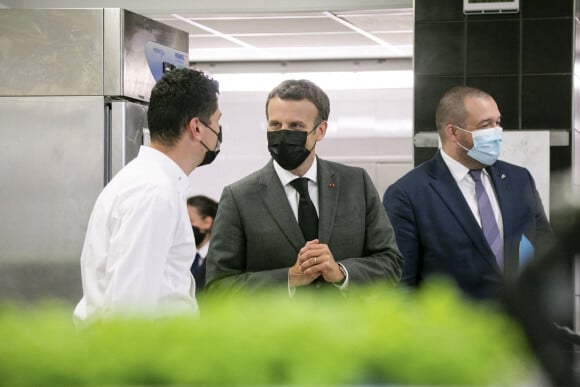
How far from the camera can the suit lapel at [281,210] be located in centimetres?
271

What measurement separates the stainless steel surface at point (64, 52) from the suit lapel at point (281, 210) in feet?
3.45

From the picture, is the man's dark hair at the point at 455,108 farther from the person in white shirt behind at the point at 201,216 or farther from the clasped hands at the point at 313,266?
the person in white shirt behind at the point at 201,216

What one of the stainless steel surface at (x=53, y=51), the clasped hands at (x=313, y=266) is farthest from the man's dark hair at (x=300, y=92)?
the stainless steel surface at (x=53, y=51)

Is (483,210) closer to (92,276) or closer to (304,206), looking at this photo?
(304,206)

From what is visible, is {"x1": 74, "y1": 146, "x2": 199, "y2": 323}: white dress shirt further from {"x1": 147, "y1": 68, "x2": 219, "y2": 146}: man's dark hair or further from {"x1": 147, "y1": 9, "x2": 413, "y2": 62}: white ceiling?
{"x1": 147, "y1": 9, "x2": 413, "y2": 62}: white ceiling

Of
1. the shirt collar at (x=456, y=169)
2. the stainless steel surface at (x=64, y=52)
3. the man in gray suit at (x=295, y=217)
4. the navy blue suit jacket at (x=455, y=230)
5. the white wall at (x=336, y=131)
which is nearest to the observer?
the man in gray suit at (x=295, y=217)

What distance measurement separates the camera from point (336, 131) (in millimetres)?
11625

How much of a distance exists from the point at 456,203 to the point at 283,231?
33.0 inches

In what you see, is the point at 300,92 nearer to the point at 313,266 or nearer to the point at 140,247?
the point at 313,266

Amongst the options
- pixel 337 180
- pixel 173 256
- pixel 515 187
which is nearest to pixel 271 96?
pixel 337 180

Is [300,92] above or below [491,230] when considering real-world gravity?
above

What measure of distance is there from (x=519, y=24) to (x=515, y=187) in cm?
275

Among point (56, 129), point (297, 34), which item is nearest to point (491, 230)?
point (56, 129)

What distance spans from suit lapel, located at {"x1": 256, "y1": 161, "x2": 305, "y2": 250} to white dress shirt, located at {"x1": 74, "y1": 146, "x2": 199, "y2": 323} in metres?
0.43
